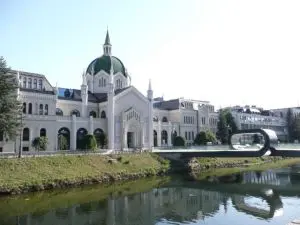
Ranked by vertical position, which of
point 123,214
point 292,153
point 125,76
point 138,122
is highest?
point 125,76

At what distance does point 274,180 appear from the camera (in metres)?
54.0

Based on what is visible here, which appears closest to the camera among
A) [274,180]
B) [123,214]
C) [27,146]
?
[123,214]

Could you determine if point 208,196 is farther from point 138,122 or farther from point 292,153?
point 138,122

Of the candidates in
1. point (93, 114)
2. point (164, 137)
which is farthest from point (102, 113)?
point (164, 137)

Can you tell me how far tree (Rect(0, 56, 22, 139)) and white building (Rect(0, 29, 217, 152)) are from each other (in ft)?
37.6

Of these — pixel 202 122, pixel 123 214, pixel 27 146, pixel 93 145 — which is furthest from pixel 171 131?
pixel 123 214

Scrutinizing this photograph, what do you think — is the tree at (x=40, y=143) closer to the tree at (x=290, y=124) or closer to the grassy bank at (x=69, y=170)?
the grassy bank at (x=69, y=170)

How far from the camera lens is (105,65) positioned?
8425cm

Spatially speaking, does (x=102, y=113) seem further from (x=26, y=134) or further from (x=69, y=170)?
(x=69, y=170)

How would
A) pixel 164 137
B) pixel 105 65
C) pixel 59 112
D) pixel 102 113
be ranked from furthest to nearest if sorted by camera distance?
pixel 164 137
pixel 105 65
pixel 102 113
pixel 59 112

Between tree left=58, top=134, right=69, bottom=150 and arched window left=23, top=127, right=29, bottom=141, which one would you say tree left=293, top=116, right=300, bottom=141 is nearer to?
tree left=58, top=134, right=69, bottom=150

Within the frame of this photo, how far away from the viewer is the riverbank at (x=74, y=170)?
1657 inches

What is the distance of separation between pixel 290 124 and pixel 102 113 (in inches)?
3357

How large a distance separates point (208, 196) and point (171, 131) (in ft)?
159
